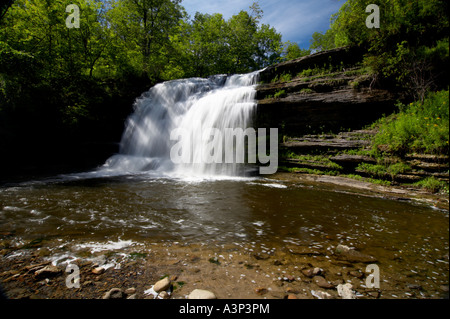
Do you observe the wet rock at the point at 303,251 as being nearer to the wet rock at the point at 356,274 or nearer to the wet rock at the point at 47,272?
the wet rock at the point at 356,274

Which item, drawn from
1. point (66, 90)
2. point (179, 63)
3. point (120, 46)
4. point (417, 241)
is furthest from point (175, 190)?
point (179, 63)

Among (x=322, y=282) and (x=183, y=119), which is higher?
(x=183, y=119)

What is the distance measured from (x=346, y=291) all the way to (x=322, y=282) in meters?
0.23

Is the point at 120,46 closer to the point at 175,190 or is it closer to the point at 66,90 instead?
the point at 66,90

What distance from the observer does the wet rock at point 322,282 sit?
2.07m

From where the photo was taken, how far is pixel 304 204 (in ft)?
16.4

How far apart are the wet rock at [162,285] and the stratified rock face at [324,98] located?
31.7ft

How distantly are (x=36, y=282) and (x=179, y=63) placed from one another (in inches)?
945

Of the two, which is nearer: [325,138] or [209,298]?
[209,298]

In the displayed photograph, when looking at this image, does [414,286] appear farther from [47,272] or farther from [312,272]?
[47,272]

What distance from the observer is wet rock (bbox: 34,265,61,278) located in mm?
2199

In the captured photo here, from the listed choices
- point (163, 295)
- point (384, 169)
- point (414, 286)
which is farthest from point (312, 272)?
point (384, 169)

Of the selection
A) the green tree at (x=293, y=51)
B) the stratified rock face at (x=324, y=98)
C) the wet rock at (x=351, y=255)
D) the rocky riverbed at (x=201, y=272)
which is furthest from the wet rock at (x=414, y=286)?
the green tree at (x=293, y=51)

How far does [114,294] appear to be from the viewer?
192 cm
